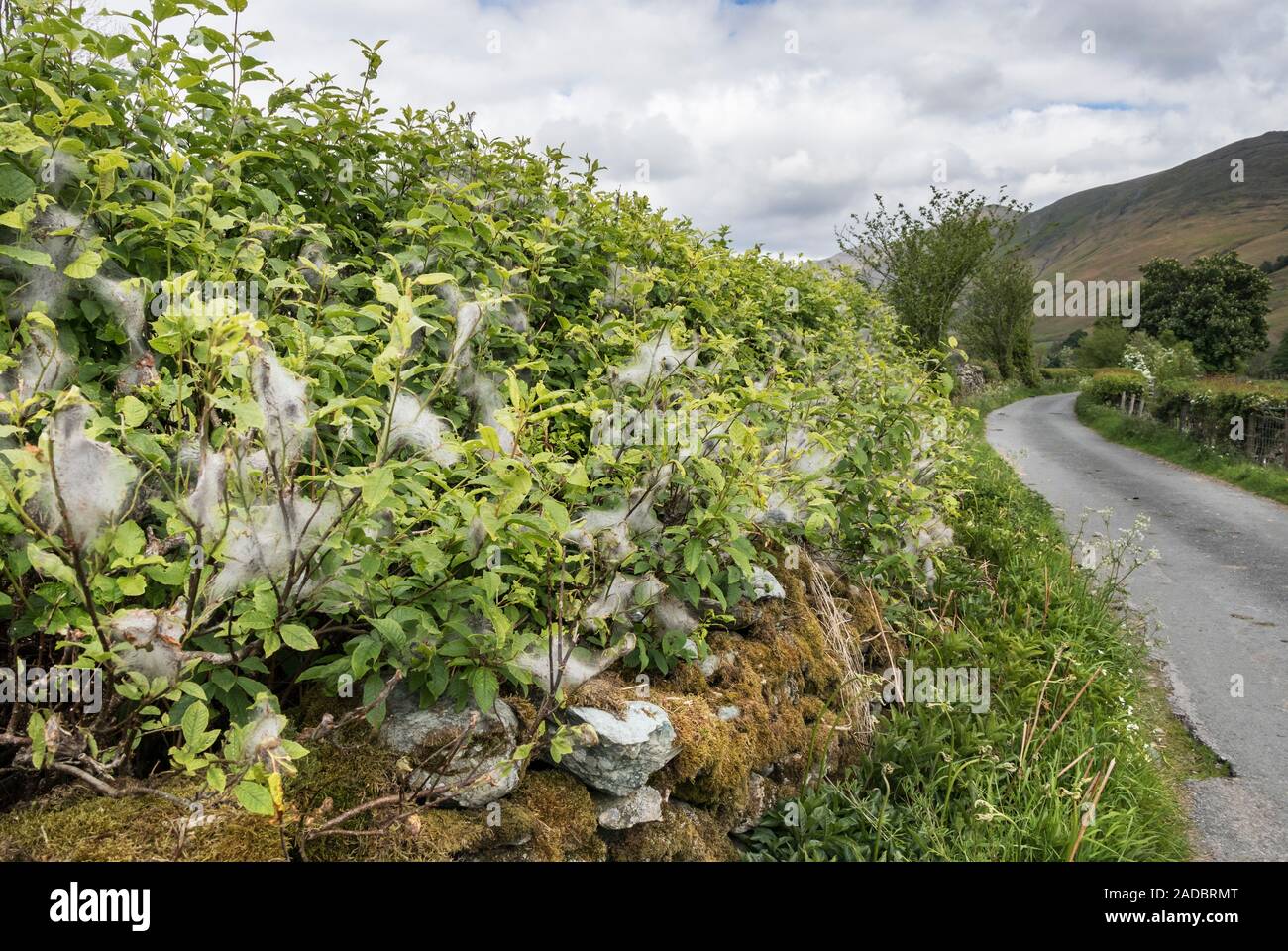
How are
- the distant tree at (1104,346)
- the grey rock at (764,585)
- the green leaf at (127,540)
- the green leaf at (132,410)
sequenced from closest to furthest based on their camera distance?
1. the green leaf at (127,540)
2. the green leaf at (132,410)
3. the grey rock at (764,585)
4. the distant tree at (1104,346)

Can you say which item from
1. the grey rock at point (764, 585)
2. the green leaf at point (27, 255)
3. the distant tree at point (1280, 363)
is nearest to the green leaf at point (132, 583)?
the green leaf at point (27, 255)

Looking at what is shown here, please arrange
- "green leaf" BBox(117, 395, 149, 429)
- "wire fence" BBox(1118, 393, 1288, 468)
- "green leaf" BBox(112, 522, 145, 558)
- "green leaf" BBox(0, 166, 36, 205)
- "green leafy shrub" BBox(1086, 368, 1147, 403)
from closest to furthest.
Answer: "green leaf" BBox(112, 522, 145, 558) → "green leaf" BBox(117, 395, 149, 429) → "green leaf" BBox(0, 166, 36, 205) → "wire fence" BBox(1118, 393, 1288, 468) → "green leafy shrub" BBox(1086, 368, 1147, 403)

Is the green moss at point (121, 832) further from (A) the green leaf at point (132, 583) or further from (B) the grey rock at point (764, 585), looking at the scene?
(B) the grey rock at point (764, 585)

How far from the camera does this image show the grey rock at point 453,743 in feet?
6.81

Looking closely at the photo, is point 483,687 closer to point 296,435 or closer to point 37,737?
point 296,435

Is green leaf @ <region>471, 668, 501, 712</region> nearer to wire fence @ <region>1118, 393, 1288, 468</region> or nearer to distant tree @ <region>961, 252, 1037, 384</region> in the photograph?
wire fence @ <region>1118, 393, 1288, 468</region>

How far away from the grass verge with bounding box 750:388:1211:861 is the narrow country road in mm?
204

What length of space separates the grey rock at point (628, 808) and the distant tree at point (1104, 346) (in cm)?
6202

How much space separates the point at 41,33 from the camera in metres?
2.50

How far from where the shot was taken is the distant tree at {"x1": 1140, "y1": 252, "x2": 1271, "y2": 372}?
5594 cm

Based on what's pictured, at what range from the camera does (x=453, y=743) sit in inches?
83.0

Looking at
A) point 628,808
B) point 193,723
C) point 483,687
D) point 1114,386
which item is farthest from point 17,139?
point 1114,386

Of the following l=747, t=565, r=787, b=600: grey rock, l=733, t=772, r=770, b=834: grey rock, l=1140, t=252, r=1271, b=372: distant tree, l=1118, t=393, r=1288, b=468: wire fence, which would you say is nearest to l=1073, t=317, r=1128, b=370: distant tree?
l=1140, t=252, r=1271, b=372: distant tree

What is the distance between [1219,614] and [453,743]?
7.57 m
